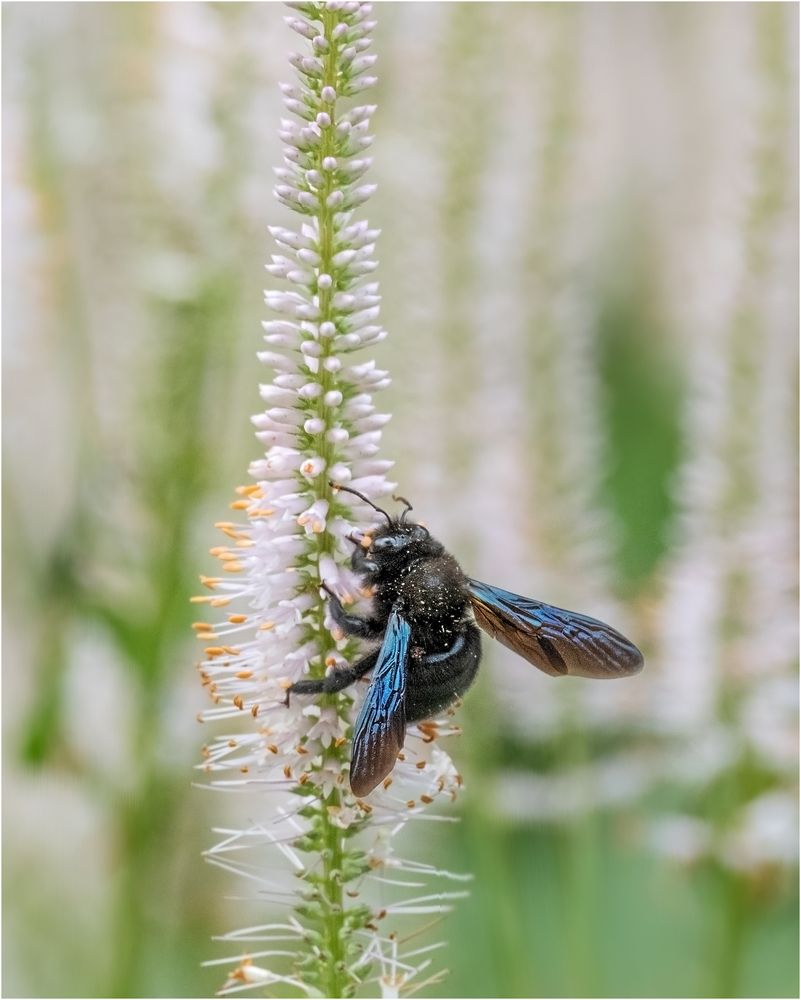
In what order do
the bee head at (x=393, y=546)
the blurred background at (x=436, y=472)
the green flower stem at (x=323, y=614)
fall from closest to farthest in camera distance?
the green flower stem at (x=323, y=614) → the bee head at (x=393, y=546) → the blurred background at (x=436, y=472)

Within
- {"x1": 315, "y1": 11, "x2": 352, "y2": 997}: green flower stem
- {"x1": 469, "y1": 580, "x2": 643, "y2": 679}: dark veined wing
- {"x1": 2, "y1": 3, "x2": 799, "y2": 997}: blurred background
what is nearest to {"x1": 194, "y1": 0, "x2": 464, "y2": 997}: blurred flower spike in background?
{"x1": 315, "y1": 11, "x2": 352, "y2": 997}: green flower stem

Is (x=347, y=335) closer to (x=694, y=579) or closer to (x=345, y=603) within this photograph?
(x=345, y=603)

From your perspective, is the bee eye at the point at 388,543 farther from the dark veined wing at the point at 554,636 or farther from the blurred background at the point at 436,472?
the blurred background at the point at 436,472

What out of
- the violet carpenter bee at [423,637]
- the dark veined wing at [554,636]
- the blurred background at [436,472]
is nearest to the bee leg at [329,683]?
the violet carpenter bee at [423,637]

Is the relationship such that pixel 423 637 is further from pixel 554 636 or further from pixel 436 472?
pixel 436 472

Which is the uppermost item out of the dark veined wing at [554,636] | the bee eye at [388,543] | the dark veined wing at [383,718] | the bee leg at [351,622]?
the bee eye at [388,543]

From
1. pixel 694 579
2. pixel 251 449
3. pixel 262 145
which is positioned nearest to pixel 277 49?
pixel 262 145

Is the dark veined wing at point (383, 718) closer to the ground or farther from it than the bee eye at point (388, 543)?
closer to the ground
